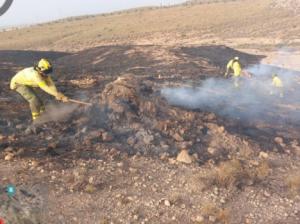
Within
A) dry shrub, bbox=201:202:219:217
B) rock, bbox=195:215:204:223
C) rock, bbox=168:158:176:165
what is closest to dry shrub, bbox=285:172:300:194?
dry shrub, bbox=201:202:219:217

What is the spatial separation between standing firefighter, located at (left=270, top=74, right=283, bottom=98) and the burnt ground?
14.9 ft

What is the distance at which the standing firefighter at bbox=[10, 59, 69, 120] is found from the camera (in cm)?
897

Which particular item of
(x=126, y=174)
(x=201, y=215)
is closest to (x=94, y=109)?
(x=126, y=174)

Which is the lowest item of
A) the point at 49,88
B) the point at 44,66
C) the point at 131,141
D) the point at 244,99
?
the point at 244,99

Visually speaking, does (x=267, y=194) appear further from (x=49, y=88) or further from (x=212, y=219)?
(x=49, y=88)

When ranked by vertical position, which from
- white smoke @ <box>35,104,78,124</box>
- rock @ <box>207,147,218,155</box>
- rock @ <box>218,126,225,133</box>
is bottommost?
rock @ <box>207,147,218,155</box>

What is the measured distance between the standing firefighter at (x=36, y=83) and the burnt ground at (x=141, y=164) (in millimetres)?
563

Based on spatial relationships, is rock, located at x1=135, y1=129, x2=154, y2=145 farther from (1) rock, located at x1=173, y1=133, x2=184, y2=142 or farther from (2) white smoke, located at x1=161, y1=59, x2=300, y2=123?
(2) white smoke, located at x1=161, y1=59, x2=300, y2=123

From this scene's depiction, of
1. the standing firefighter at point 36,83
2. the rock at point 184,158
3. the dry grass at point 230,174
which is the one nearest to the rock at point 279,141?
the dry grass at point 230,174

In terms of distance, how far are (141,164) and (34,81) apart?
2930 mm

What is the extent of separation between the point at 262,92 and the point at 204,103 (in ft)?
14.4

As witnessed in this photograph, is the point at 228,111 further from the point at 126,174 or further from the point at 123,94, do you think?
the point at 126,174

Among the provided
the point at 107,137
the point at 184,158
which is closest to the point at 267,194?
the point at 184,158

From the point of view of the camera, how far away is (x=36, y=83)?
9.13 m
